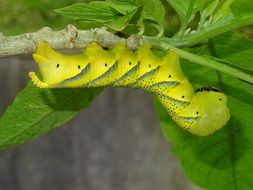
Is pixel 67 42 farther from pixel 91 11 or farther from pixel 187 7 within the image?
pixel 187 7

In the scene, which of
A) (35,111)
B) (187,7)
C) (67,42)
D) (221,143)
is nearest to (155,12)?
(187,7)

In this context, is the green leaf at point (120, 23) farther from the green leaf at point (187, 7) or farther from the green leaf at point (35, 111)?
the green leaf at point (35, 111)

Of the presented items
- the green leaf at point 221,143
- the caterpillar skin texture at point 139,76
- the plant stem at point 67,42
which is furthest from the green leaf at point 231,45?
the plant stem at point 67,42

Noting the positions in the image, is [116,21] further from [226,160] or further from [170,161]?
[170,161]

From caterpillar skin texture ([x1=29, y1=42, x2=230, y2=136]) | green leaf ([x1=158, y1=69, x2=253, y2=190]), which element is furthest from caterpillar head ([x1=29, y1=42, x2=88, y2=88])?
green leaf ([x1=158, y1=69, x2=253, y2=190])

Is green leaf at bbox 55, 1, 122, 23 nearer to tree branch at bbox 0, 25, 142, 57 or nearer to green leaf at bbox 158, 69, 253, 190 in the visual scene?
tree branch at bbox 0, 25, 142, 57

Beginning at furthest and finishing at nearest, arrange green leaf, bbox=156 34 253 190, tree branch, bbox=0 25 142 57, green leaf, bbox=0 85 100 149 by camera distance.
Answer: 1. green leaf, bbox=156 34 253 190
2. green leaf, bbox=0 85 100 149
3. tree branch, bbox=0 25 142 57
